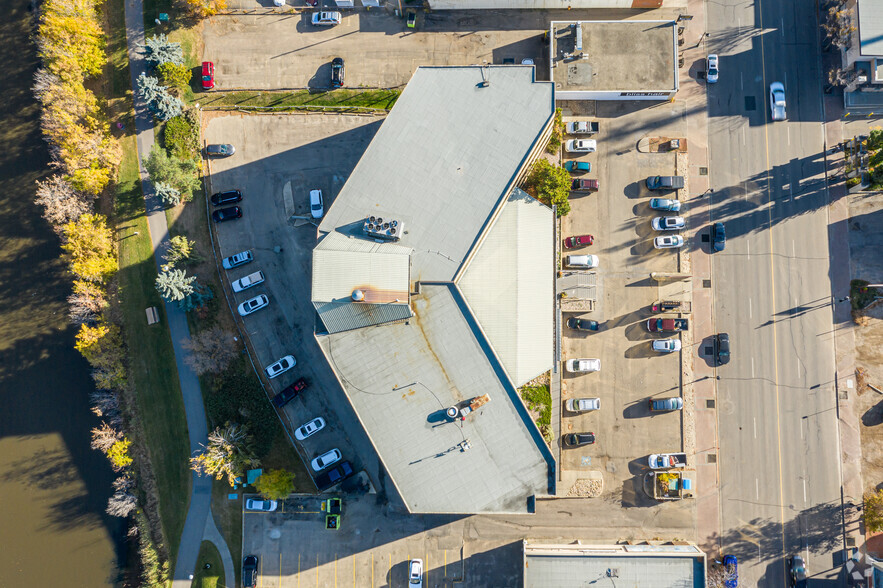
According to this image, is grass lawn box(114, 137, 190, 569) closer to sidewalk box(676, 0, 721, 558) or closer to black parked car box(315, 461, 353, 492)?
black parked car box(315, 461, 353, 492)

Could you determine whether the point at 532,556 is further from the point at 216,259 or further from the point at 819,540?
the point at 216,259

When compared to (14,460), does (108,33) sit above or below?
above

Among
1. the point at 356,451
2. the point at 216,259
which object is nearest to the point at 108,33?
the point at 216,259

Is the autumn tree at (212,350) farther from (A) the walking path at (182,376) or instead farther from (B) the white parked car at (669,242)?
(B) the white parked car at (669,242)

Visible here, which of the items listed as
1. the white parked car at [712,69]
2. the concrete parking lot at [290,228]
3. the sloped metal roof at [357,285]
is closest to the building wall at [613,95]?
the white parked car at [712,69]

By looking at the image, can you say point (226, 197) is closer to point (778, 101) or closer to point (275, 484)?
point (275, 484)

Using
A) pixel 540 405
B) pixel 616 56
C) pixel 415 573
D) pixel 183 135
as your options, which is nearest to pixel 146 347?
pixel 183 135
